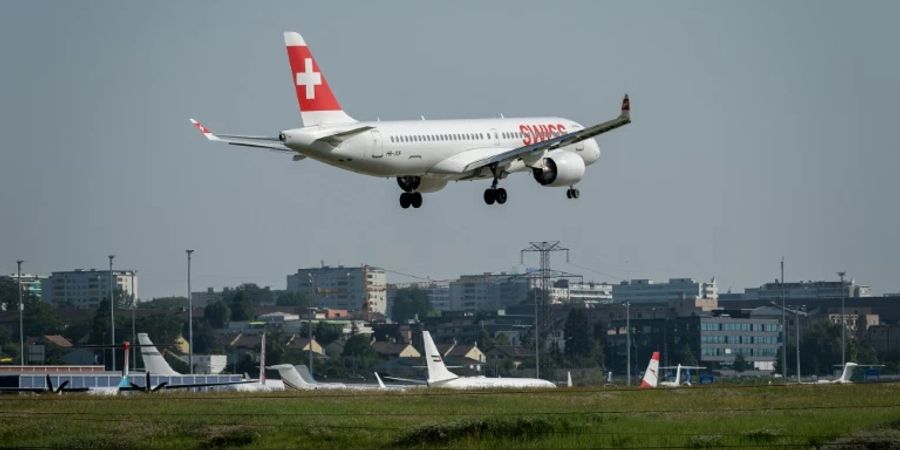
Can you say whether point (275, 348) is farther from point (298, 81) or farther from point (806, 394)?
point (806, 394)

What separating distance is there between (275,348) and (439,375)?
69.7 metres

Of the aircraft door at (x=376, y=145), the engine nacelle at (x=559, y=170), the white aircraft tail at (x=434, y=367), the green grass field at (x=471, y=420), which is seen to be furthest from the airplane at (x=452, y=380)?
the green grass field at (x=471, y=420)

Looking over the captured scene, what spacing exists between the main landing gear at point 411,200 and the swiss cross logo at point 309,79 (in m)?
7.62

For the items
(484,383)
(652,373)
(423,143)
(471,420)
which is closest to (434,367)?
(484,383)

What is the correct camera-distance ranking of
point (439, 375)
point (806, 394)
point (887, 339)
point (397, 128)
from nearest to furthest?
1. point (806, 394)
2. point (397, 128)
3. point (439, 375)
4. point (887, 339)

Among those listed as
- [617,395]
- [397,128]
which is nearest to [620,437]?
[617,395]

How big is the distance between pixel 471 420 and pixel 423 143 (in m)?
34.8

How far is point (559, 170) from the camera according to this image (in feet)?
316

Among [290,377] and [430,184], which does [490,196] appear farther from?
[290,377]

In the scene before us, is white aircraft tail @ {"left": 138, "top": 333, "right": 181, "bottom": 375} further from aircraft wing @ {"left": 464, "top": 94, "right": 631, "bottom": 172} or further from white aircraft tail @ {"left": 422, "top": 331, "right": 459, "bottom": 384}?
aircraft wing @ {"left": 464, "top": 94, "right": 631, "bottom": 172}

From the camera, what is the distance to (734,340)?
199750mm

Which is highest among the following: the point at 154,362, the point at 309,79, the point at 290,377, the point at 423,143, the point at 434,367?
the point at 309,79

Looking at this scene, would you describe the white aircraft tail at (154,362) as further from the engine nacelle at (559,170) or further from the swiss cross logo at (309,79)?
the engine nacelle at (559,170)

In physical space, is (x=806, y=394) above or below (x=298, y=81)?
below
